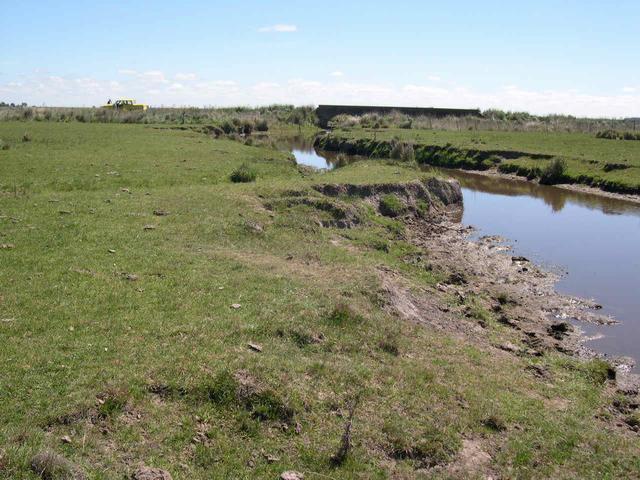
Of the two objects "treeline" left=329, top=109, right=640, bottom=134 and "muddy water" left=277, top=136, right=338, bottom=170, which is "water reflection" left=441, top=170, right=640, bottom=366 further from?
"treeline" left=329, top=109, right=640, bottom=134

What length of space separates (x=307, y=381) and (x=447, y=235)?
55.0 feet

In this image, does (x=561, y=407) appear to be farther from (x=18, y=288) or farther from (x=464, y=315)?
(x=18, y=288)

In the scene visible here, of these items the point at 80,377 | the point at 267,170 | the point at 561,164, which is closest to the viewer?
the point at 80,377

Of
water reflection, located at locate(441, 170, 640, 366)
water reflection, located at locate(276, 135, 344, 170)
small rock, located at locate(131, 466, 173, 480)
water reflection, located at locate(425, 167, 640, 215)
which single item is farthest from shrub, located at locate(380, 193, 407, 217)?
small rock, located at locate(131, 466, 173, 480)

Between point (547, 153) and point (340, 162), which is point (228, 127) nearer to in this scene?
point (340, 162)

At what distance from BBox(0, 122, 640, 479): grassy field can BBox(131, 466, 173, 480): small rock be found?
0.45 ft

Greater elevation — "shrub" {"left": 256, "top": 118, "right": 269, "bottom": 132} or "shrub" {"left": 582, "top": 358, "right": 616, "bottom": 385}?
"shrub" {"left": 256, "top": 118, "right": 269, "bottom": 132}

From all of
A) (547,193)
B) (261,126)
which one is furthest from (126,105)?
(547,193)

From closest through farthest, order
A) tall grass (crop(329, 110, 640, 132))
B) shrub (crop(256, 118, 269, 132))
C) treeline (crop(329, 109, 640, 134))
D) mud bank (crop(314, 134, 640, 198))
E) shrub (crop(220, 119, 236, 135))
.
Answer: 1. mud bank (crop(314, 134, 640, 198))
2. shrub (crop(220, 119, 236, 135))
3. tall grass (crop(329, 110, 640, 132))
4. treeline (crop(329, 109, 640, 134))
5. shrub (crop(256, 118, 269, 132))

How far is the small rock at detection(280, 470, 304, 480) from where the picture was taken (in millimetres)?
7257

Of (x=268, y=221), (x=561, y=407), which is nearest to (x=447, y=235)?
(x=268, y=221)

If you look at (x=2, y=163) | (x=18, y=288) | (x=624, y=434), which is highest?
(x=2, y=163)

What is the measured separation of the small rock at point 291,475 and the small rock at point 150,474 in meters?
1.43

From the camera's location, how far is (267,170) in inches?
1190
